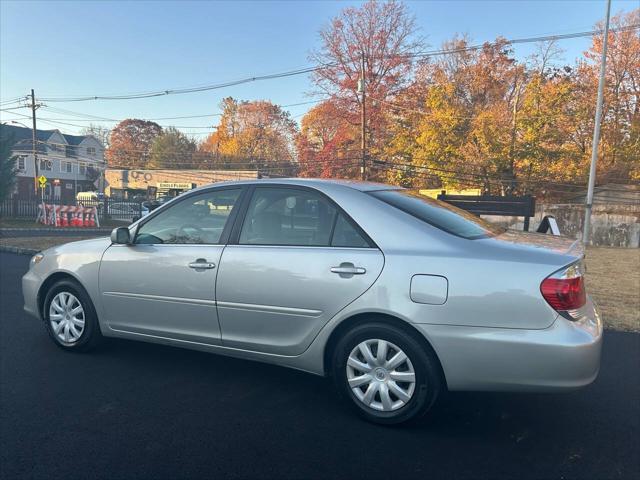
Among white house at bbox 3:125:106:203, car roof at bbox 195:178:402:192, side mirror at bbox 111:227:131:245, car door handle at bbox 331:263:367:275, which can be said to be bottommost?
car door handle at bbox 331:263:367:275

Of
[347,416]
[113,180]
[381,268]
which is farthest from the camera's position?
[113,180]

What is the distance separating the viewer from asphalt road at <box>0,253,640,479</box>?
9.12ft

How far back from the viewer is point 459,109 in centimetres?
2962

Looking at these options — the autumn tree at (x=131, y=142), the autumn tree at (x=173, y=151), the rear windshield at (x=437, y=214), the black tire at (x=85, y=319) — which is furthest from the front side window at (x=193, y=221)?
the autumn tree at (x=131, y=142)

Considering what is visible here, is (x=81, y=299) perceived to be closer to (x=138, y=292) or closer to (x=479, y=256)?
(x=138, y=292)

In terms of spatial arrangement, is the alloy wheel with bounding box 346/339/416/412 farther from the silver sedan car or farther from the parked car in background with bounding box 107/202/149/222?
the parked car in background with bounding box 107/202/149/222

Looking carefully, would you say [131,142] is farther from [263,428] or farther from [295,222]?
[263,428]

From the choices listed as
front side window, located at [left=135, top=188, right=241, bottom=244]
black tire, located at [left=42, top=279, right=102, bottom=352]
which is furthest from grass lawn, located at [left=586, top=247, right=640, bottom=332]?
black tire, located at [left=42, top=279, right=102, bottom=352]

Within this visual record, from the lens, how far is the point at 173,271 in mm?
3938

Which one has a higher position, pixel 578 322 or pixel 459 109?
pixel 459 109

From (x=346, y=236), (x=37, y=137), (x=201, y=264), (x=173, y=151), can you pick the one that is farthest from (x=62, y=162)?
(x=346, y=236)

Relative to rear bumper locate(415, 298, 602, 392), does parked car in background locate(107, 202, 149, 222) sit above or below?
below

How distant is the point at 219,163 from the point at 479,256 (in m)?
56.0

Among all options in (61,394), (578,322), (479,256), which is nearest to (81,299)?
(61,394)
